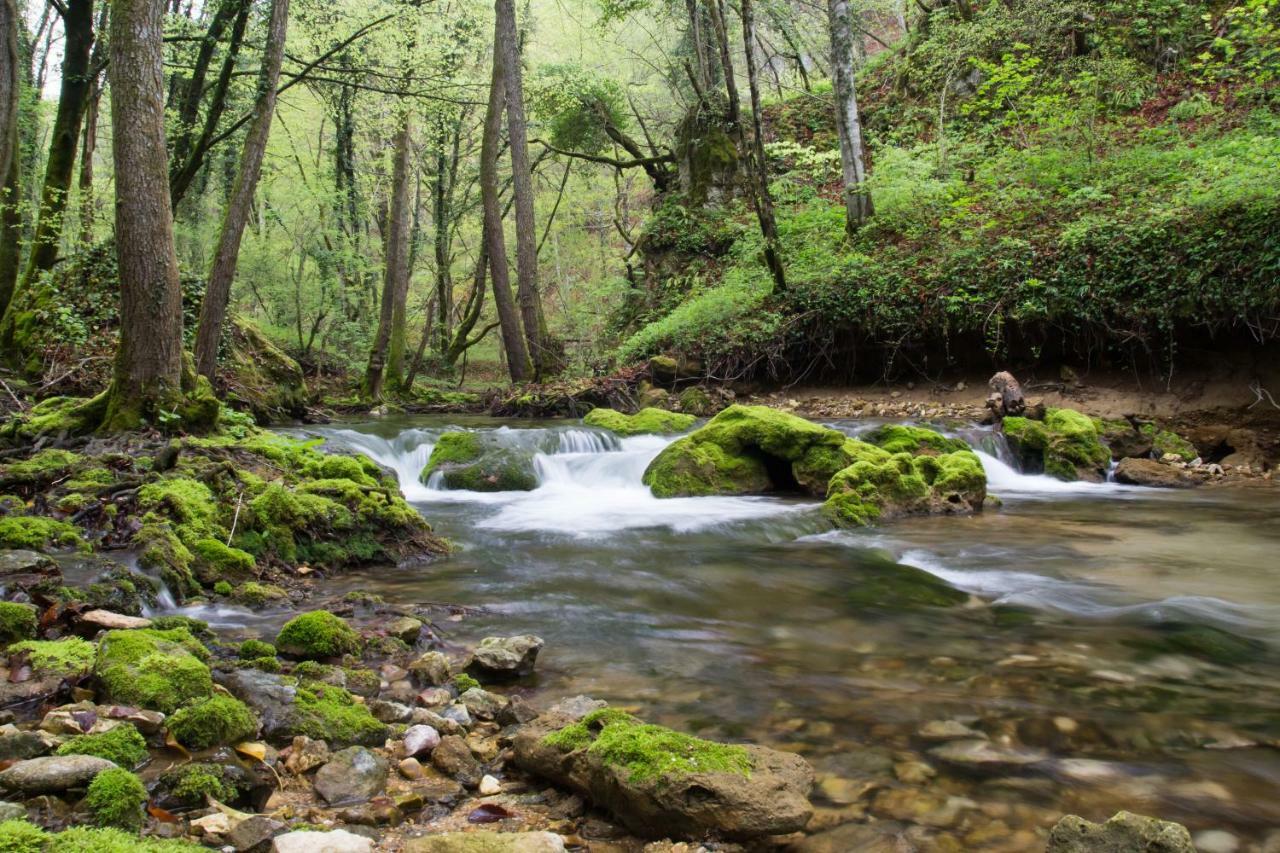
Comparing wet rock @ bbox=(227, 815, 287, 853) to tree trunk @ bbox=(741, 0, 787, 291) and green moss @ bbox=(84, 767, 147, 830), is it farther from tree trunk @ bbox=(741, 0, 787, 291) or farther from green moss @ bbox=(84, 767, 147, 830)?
tree trunk @ bbox=(741, 0, 787, 291)

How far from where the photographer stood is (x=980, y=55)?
19.7m

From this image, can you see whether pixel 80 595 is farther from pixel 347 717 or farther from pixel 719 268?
pixel 719 268

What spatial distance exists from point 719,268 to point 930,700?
1746 cm

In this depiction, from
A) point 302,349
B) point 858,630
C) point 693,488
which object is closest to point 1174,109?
point 693,488

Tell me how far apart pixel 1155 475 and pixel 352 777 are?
36.0 ft

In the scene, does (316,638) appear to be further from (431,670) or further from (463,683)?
(463,683)

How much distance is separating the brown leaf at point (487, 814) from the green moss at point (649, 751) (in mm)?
308

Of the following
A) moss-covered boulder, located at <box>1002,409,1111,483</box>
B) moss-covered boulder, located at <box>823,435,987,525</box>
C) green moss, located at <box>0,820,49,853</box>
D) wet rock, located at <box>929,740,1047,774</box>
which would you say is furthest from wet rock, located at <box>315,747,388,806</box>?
moss-covered boulder, located at <box>1002,409,1111,483</box>

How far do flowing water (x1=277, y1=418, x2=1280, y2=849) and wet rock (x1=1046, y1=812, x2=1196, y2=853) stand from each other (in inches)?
12.5

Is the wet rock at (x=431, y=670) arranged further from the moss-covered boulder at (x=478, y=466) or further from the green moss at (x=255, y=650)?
the moss-covered boulder at (x=478, y=466)

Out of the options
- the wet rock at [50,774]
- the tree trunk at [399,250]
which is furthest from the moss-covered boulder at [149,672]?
the tree trunk at [399,250]

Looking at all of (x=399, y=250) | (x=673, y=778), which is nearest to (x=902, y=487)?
(x=673, y=778)

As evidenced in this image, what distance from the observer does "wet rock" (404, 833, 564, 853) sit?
2.18 m

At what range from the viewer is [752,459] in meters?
10.5
